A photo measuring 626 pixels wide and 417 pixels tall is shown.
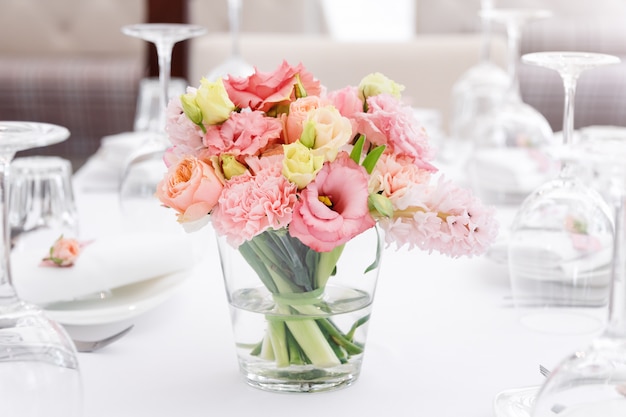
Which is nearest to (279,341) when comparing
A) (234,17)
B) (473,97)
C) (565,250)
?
(565,250)

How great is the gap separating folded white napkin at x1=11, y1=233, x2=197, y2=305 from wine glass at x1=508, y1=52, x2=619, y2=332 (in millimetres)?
345

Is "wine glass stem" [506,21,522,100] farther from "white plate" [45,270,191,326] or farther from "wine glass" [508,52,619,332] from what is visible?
"white plate" [45,270,191,326]

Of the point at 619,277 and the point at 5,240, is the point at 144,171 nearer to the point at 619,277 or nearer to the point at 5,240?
the point at 5,240

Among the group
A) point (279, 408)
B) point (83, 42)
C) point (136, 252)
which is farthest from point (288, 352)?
point (83, 42)

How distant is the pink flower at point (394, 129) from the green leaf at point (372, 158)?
0.02 metres

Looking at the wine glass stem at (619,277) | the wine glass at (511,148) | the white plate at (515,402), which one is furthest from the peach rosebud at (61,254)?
the wine glass at (511,148)

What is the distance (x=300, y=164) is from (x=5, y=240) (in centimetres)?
21

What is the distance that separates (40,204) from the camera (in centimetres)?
130

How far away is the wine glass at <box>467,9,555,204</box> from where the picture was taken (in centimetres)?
154

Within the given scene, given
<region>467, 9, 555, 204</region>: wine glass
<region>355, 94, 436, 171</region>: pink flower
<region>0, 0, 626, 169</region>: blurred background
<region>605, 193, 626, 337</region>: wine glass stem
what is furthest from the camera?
<region>0, 0, 626, 169</region>: blurred background

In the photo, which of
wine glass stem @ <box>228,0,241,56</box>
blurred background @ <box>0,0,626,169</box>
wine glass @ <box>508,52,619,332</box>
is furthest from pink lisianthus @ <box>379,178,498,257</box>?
blurred background @ <box>0,0,626,169</box>

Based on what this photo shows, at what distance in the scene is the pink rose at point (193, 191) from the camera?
0.74 m

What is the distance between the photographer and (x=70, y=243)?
990mm

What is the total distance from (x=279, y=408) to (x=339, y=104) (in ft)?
0.79
